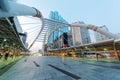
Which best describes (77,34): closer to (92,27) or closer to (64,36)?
(64,36)

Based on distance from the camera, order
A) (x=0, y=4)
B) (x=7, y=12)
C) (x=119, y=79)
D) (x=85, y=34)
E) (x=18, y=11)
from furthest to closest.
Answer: (x=85, y=34)
(x=119, y=79)
(x=18, y=11)
(x=7, y=12)
(x=0, y=4)

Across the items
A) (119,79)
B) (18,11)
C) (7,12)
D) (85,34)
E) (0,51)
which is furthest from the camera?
(85,34)

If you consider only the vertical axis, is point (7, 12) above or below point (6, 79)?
above

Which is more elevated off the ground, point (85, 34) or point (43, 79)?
point (85, 34)

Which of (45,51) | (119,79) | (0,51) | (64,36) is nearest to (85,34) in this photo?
(64,36)

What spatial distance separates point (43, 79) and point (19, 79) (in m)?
1.44

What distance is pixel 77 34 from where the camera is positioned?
87.7 meters

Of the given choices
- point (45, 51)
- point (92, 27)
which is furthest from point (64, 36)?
point (92, 27)

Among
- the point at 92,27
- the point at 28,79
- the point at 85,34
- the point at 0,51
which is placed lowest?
the point at 28,79

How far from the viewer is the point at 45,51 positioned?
114 meters

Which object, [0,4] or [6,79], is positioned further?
[6,79]

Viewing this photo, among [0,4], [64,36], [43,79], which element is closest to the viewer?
[0,4]

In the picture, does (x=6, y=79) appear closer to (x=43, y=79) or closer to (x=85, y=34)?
(x=43, y=79)

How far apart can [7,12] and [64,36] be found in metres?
94.4
